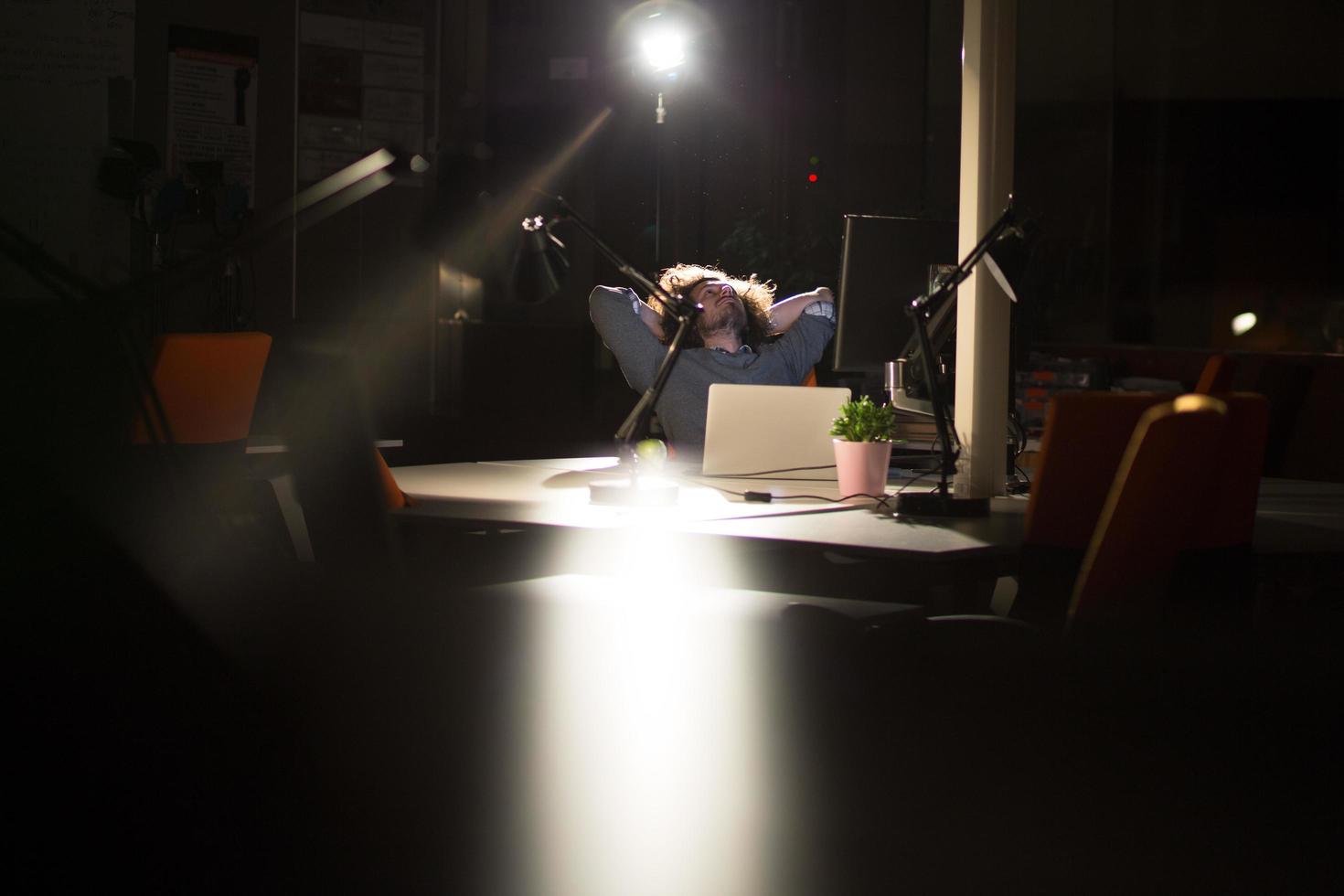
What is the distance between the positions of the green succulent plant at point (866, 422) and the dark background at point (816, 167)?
469 centimetres

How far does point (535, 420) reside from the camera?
833cm

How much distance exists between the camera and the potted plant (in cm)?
286

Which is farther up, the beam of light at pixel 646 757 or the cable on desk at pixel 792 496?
the cable on desk at pixel 792 496

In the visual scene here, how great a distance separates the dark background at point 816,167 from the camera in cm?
774

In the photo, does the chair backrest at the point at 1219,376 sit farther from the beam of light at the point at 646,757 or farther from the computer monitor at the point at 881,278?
the beam of light at the point at 646,757

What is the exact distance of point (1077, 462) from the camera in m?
2.24

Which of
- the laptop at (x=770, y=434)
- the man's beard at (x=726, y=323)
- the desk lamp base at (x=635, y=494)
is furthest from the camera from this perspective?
the man's beard at (x=726, y=323)

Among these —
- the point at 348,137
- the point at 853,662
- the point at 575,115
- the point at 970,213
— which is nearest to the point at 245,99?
the point at 348,137

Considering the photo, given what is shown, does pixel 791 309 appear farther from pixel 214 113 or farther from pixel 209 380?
pixel 214 113

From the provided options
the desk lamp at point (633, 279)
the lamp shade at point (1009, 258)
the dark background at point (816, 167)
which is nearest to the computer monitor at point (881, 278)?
the lamp shade at point (1009, 258)

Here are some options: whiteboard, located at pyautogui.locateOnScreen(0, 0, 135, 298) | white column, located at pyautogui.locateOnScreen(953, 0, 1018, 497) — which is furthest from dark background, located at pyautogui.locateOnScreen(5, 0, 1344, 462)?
white column, located at pyautogui.locateOnScreen(953, 0, 1018, 497)

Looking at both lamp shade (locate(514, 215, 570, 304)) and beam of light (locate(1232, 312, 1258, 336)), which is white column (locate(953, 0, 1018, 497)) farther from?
beam of light (locate(1232, 312, 1258, 336))

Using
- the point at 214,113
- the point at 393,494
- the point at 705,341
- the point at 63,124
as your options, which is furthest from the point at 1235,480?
the point at 214,113

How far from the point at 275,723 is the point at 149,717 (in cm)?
18
